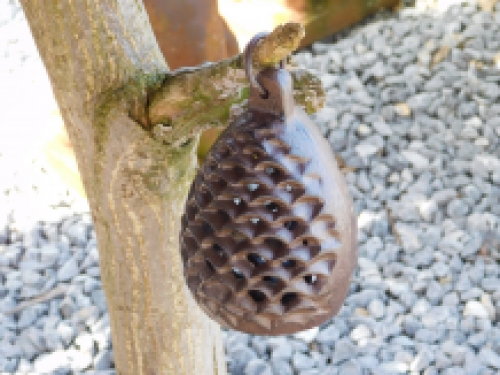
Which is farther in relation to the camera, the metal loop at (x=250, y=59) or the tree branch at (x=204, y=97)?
the tree branch at (x=204, y=97)

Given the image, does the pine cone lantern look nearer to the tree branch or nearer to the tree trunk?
the tree branch

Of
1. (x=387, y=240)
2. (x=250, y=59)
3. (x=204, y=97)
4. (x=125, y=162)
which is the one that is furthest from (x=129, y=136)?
(x=387, y=240)

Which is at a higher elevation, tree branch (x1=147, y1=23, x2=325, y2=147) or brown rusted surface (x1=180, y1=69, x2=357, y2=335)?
tree branch (x1=147, y1=23, x2=325, y2=147)

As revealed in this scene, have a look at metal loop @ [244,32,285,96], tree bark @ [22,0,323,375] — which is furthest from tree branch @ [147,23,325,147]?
metal loop @ [244,32,285,96]

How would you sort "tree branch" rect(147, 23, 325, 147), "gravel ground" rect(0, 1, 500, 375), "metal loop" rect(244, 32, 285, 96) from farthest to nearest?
"gravel ground" rect(0, 1, 500, 375)
"tree branch" rect(147, 23, 325, 147)
"metal loop" rect(244, 32, 285, 96)

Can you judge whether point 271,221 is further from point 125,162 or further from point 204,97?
point 125,162

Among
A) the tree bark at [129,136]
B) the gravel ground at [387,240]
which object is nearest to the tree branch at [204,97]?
the tree bark at [129,136]

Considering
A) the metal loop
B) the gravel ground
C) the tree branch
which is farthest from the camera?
the gravel ground

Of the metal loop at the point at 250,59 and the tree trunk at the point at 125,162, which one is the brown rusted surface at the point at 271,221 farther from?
the tree trunk at the point at 125,162
